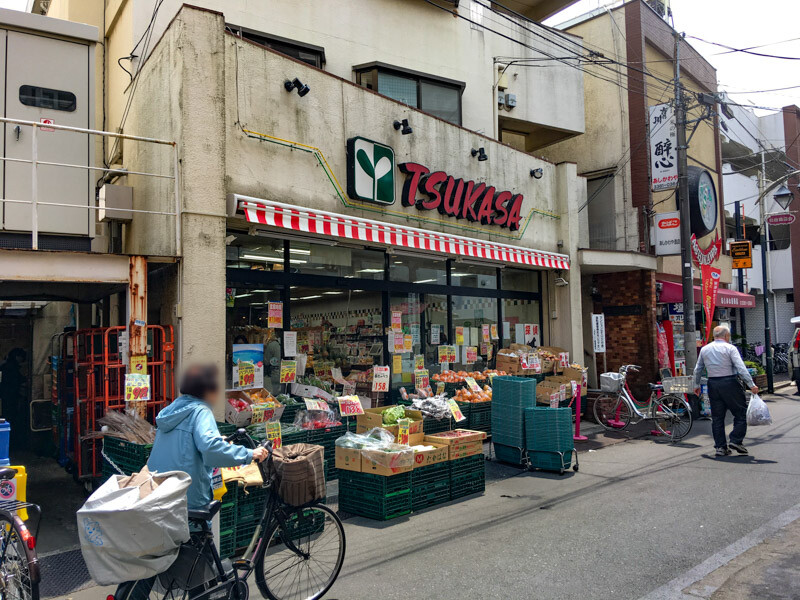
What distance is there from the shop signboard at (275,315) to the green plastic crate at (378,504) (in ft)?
9.10

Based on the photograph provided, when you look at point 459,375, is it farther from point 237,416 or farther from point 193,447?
point 193,447

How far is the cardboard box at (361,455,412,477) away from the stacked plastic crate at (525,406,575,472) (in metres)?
2.77

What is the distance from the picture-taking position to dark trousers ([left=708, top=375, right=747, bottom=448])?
943cm

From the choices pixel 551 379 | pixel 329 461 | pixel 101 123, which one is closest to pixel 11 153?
pixel 101 123

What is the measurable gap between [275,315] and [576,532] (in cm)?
494

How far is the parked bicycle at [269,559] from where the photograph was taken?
3.71 m

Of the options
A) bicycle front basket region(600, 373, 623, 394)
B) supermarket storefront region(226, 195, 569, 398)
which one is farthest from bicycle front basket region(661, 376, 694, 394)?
supermarket storefront region(226, 195, 569, 398)

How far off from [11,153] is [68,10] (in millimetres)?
4238

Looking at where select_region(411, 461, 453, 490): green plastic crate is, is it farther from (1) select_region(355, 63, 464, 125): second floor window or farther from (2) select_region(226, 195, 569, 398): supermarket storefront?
(1) select_region(355, 63, 464, 125): second floor window

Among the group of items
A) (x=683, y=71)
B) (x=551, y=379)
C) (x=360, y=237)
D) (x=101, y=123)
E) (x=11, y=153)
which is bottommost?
(x=551, y=379)

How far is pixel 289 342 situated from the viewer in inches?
340

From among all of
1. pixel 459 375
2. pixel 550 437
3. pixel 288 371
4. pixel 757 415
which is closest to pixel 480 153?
pixel 459 375

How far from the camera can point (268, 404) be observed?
7.70 meters

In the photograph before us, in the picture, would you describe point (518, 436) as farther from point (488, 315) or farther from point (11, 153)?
point (11, 153)
